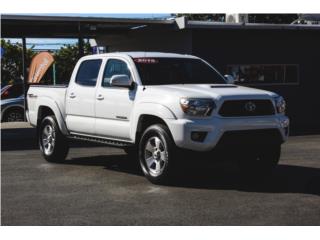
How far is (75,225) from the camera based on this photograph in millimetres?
6129

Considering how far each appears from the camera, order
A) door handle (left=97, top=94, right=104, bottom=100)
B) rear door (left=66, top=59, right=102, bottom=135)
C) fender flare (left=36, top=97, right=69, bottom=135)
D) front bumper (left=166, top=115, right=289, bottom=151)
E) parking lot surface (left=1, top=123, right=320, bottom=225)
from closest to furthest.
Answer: parking lot surface (left=1, top=123, right=320, bottom=225), front bumper (left=166, top=115, right=289, bottom=151), door handle (left=97, top=94, right=104, bottom=100), rear door (left=66, top=59, right=102, bottom=135), fender flare (left=36, top=97, right=69, bottom=135)

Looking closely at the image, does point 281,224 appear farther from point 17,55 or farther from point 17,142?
point 17,55

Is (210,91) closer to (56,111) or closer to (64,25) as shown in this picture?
(56,111)

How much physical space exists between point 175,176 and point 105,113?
6.03 ft

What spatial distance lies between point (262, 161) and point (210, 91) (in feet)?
5.09

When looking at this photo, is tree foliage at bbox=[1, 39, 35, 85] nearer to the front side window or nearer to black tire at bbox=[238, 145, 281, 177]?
the front side window

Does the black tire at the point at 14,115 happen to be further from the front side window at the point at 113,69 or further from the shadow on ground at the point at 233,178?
the front side window at the point at 113,69

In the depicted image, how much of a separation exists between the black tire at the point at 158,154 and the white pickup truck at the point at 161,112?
0.01 metres

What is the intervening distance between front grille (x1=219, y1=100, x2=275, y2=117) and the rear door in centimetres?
258

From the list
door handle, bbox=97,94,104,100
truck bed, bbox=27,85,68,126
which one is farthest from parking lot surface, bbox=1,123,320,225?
door handle, bbox=97,94,104,100

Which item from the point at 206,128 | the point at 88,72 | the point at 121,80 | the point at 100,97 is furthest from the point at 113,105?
the point at 206,128

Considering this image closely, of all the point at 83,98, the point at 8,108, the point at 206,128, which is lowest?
the point at 8,108

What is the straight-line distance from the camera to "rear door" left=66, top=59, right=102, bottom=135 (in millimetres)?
10008

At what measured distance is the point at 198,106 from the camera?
26.6 ft
